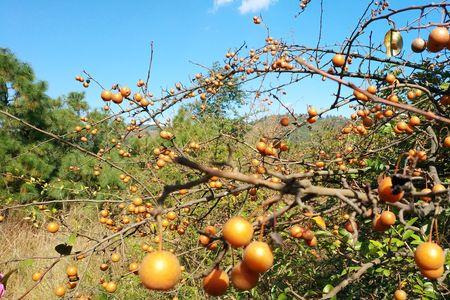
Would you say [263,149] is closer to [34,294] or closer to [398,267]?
[398,267]

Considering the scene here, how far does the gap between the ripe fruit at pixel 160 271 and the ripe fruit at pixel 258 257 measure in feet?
0.62

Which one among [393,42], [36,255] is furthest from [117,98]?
[36,255]

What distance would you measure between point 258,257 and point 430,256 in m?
0.57

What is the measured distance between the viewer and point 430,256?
105 centimetres

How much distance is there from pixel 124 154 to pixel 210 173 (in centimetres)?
348

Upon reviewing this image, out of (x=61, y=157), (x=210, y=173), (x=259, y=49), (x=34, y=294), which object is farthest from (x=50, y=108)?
(x=210, y=173)

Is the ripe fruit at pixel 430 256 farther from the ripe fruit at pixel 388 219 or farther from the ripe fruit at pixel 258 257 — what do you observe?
the ripe fruit at pixel 258 257

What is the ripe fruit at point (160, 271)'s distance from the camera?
0.80 meters

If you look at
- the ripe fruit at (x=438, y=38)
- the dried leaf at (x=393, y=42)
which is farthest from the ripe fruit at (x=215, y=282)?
the dried leaf at (x=393, y=42)

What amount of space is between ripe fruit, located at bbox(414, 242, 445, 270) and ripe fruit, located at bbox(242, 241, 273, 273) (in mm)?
526

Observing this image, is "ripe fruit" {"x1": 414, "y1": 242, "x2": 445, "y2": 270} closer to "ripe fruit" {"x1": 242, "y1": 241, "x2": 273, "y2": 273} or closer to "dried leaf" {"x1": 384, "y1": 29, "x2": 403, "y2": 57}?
"ripe fruit" {"x1": 242, "y1": 241, "x2": 273, "y2": 273}

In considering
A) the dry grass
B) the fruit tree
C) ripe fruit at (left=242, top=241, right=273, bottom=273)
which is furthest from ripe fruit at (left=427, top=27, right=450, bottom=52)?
the dry grass

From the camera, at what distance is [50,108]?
9.89 m

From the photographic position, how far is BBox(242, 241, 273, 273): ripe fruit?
864 millimetres
